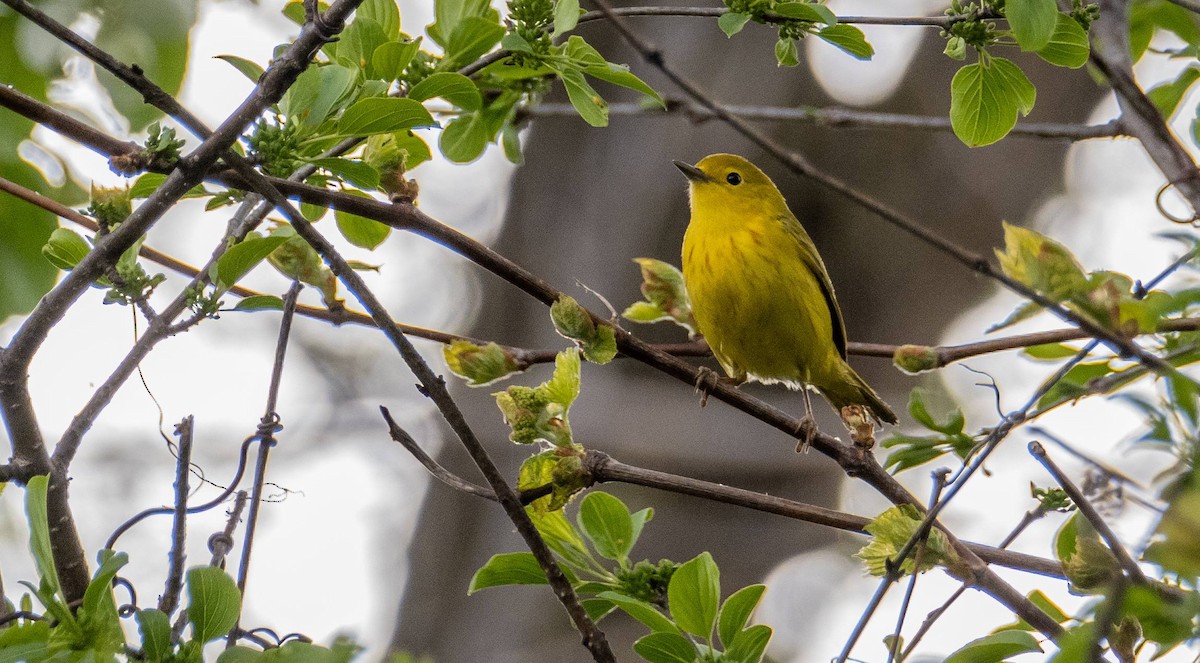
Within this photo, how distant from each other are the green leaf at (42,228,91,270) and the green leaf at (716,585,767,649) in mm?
1133

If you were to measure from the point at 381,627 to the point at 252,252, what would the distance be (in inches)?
→ 193

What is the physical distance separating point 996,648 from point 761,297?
2.53m

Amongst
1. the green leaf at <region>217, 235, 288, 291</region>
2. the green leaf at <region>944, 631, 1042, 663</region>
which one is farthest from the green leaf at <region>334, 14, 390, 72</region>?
the green leaf at <region>944, 631, 1042, 663</region>

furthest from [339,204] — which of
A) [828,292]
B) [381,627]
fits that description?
[381,627]

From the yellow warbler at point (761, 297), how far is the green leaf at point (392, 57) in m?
2.09

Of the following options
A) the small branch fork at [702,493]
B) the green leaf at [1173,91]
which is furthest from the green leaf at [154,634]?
the green leaf at [1173,91]

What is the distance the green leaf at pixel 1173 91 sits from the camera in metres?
1.89

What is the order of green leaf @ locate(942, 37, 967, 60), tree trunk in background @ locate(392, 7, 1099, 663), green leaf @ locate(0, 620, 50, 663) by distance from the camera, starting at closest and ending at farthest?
green leaf @ locate(0, 620, 50, 663) → green leaf @ locate(942, 37, 967, 60) → tree trunk in background @ locate(392, 7, 1099, 663)

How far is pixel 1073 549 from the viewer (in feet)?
5.24

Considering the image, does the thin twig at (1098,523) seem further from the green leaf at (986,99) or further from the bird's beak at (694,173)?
the bird's beak at (694,173)

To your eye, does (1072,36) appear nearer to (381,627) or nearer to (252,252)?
(252,252)

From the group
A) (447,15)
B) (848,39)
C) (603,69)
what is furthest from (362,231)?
(848,39)

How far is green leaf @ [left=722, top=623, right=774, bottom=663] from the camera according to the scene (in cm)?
143

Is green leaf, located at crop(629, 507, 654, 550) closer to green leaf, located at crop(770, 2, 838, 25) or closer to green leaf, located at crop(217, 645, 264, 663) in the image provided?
green leaf, located at crop(217, 645, 264, 663)
